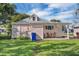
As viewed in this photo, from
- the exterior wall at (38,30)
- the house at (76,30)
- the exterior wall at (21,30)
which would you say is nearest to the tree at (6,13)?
the exterior wall at (21,30)

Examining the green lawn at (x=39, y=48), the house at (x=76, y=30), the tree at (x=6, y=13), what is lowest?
the green lawn at (x=39, y=48)

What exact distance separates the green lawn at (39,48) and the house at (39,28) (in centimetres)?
8

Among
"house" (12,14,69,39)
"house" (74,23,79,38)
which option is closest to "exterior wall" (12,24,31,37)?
"house" (12,14,69,39)

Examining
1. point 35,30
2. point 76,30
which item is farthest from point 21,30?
point 76,30

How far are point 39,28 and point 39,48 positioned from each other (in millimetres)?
217

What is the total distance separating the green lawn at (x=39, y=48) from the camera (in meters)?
2.85

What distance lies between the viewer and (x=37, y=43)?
289 centimetres

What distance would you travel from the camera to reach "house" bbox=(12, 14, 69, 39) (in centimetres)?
289

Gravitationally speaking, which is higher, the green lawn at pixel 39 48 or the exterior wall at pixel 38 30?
the exterior wall at pixel 38 30

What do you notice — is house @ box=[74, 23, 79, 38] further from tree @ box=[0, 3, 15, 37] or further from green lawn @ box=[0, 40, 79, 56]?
tree @ box=[0, 3, 15, 37]

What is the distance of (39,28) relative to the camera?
290 centimetres

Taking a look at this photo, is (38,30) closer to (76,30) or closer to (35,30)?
(35,30)

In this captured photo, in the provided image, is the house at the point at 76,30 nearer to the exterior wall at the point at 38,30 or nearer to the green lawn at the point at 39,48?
the green lawn at the point at 39,48

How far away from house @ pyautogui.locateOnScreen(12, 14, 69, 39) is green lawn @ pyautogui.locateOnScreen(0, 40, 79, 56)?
76 millimetres
